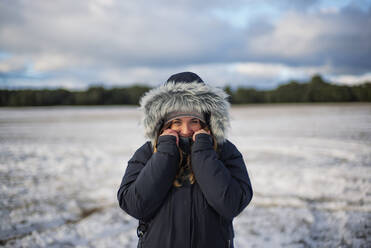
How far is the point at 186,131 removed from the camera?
1.77 m

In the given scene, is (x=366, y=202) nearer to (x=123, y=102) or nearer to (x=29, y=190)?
(x=29, y=190)

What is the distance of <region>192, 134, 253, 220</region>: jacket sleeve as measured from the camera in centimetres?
148

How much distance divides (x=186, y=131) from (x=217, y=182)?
451 millimetres

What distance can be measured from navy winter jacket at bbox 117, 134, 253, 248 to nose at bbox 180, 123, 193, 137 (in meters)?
0.15

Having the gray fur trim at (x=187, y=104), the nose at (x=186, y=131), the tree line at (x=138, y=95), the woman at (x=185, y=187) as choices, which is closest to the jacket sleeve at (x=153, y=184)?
the woman at (x=185, y=187)

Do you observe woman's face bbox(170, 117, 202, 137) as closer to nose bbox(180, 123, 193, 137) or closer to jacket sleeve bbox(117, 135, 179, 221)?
nose bbox(180, 123, 193, 137)

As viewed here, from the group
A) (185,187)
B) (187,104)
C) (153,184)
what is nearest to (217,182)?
(185,187)

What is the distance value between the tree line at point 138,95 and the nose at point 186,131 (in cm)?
3899

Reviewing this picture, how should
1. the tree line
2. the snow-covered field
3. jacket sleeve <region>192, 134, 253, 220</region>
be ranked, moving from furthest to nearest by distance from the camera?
the tree line
the snow-covered field
jacket sleeve <region>192, 134, 253, 220</region>

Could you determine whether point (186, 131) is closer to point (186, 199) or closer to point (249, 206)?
point (186, 199)

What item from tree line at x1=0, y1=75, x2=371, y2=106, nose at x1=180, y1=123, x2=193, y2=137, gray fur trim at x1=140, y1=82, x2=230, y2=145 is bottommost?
nose at x1=180, y1=123, x2=193, y2=137

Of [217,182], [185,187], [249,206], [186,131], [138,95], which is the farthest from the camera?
[138,95]

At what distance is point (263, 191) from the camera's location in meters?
4.67

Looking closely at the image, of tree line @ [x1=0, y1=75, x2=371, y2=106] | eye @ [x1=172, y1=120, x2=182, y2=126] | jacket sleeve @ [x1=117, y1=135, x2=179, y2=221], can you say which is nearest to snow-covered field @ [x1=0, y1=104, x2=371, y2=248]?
eye @ [x1=172, y1=120, x2=182, y2=126]
